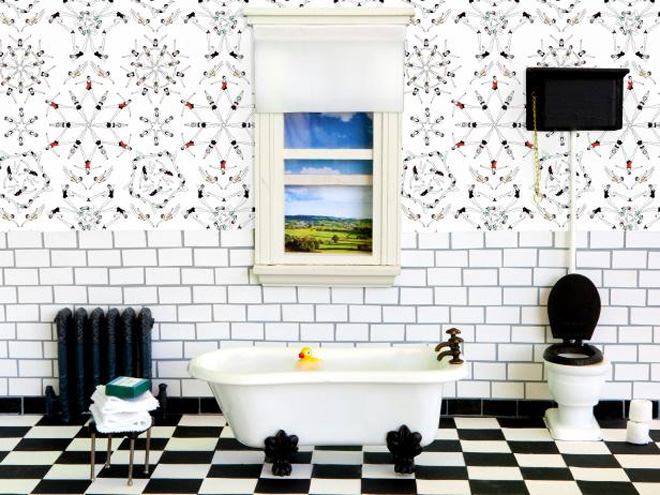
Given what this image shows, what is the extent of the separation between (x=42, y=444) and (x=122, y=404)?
0.83 metres

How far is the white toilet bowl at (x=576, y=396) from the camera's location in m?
5.03

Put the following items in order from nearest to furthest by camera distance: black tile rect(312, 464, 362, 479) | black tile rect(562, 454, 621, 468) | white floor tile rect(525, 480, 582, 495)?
white floor tile rect(525, 480, 582, 495), black tile rect(312, 464, 362, 479), black tile rect(562, 454, 621, 468)

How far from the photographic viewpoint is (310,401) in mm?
4543

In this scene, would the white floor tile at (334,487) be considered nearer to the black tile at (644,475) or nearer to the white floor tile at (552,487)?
the white floor tile at (552,487)

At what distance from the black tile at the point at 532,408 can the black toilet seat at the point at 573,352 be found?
1.14 feet

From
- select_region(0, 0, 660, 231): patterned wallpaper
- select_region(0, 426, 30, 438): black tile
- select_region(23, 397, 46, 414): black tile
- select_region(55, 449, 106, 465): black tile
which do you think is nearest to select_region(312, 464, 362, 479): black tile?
select_region(55, 449, 106, 465): black tile

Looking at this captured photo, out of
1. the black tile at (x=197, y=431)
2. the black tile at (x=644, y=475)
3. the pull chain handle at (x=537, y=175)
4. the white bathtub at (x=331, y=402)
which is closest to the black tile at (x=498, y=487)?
the white bathtub at (x=331, y=402)

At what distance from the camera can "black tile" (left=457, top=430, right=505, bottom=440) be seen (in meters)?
5.11

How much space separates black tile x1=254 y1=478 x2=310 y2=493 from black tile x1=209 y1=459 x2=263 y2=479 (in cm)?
9

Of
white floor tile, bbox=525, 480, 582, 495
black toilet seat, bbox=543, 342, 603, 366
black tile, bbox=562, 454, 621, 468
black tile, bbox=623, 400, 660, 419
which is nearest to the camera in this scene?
white floor tile, bbox=525, 480, 582, 495

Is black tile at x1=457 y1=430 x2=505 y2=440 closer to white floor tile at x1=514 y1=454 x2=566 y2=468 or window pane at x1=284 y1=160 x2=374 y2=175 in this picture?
white floor tile at x1=514 y1=454 x2=566 y2=468

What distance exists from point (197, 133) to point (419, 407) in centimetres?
195

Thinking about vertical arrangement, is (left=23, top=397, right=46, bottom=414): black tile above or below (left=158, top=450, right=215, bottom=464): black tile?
above

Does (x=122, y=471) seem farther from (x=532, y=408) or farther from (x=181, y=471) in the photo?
(x=532, y=408)
